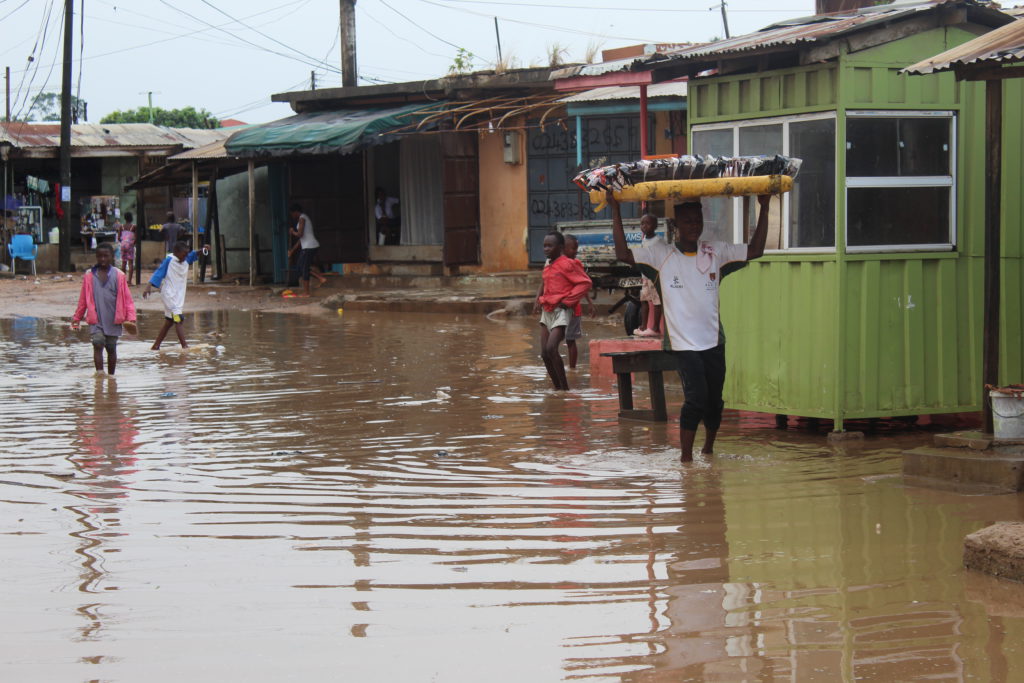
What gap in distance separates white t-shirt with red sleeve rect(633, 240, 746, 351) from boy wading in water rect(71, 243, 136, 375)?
747 centimetres

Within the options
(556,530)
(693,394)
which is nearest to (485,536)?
(556,530)

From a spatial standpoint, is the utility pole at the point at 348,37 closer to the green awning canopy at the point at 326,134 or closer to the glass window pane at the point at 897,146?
the green awning canopy at the point at 326,134

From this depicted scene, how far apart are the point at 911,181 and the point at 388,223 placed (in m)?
→ 17.6

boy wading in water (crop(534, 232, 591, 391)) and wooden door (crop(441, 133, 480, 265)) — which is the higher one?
wooden door (crop(441, 133, 480, 265))

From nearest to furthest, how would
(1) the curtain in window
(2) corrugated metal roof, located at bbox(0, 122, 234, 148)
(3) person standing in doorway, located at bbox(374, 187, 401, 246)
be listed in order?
(1) the curtain in window, (3) person standing in doorway, located at bbox(374, 187, 401, 246), (2) corrugated metal roof, located at bbox(0, 122, 234, 148)

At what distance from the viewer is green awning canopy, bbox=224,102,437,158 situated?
22.6 meters

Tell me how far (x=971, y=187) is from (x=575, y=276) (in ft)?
13.5

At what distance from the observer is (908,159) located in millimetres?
8984

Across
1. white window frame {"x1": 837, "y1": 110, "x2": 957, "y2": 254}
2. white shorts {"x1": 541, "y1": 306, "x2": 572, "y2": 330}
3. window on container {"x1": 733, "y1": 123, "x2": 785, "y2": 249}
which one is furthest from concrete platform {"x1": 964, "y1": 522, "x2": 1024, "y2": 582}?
white shorts {"x1": 541, "y1": 306, "x2": 572, "y2": 330}

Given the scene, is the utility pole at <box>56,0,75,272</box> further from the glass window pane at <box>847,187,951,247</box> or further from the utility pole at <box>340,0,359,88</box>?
the glass window pane at <box>847,187,951,247</box>

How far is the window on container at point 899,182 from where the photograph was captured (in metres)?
8.87

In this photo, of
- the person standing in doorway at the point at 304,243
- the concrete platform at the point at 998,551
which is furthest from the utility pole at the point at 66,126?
the concrete platform at the point at 998,551

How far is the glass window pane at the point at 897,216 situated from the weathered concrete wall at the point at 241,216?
20.6 metres

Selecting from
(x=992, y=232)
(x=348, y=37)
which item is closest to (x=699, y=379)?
(x=992, y=232)
